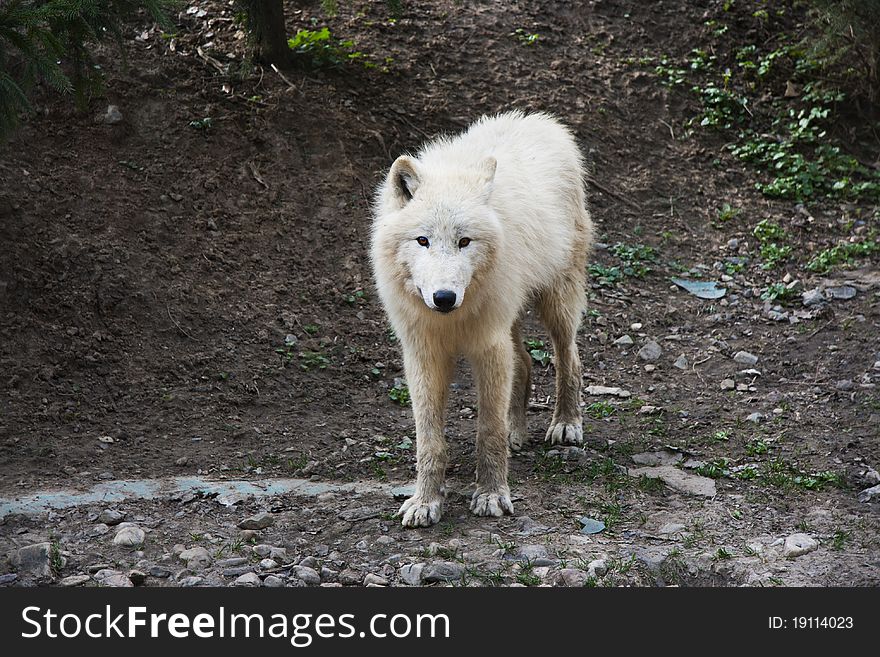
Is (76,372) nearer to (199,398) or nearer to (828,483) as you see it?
(199,398)

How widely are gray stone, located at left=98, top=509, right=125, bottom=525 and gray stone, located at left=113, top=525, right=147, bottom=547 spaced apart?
18 centimetres

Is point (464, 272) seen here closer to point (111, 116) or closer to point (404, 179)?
point (404, 179)

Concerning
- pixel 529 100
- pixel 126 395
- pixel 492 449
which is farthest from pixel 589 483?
pixel 529 100

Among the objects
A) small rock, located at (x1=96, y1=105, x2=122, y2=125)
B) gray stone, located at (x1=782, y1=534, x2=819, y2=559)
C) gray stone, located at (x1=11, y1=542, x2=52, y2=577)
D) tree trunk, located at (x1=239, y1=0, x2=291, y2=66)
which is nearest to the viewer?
gray stone, located at (x1=11, y1=542, x2=52, y2=577)

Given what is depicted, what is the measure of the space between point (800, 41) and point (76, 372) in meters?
8.86

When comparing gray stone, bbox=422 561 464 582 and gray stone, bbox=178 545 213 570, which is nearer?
gray stone, bbox=422 561 464 582

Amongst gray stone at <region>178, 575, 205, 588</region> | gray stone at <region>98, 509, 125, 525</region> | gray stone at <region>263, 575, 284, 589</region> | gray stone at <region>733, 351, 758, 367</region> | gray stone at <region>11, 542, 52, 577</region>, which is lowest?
gray stone at <region>263, 575, 284, 589</region>

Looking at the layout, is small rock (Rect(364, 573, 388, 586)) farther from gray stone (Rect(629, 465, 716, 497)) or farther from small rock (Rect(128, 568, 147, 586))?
gray stone (Rect(629, 465, 716, 497))

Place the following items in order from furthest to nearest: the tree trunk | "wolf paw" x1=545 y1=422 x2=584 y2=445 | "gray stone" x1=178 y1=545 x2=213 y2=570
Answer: the tree trunk
"wolf paw" x1=545 y1=422 x2=584 y2=445
"gray stone" x1=178 y1=545 x2=213 y2=570

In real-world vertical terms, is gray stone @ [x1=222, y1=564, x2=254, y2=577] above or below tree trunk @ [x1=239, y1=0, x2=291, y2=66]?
below

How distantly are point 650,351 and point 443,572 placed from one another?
13.2ft

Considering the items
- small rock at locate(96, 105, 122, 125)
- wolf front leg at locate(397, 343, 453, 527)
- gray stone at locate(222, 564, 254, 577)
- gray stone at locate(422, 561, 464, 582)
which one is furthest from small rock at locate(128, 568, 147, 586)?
small rock at locate(96, 105, 122, 125)

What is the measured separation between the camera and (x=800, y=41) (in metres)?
11.0

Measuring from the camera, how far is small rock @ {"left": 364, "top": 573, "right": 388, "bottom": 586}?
455 centimetres
